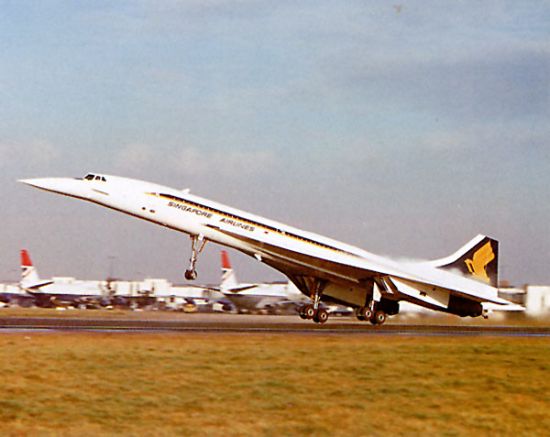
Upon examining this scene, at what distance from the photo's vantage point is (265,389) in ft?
48.7

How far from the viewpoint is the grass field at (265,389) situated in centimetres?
1229

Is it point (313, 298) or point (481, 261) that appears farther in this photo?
point (481, 261)

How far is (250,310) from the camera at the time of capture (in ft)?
208

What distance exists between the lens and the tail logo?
42188 mm

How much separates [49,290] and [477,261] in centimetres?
4288

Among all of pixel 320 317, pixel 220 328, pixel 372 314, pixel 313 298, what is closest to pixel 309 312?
pixel 320 317

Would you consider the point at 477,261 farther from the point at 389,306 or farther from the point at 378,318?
the point at 378,318

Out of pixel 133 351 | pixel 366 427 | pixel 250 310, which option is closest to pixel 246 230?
pixel 133 351

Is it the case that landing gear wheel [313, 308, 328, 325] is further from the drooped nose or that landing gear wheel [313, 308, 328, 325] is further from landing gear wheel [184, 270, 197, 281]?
the drooped nose

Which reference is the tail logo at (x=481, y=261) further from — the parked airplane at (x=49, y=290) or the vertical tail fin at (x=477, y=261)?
the parked airplane at (x=49, y=290)

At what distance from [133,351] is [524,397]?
9308 mm

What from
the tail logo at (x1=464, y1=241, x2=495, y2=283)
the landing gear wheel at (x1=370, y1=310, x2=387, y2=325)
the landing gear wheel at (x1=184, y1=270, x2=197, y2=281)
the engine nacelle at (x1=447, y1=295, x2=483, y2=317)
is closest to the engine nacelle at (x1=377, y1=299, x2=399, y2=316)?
the landing gear wheel at (x1=370, y1=310, x2=387, y2=325)

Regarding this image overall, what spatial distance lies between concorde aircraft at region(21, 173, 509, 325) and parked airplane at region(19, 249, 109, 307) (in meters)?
38.6

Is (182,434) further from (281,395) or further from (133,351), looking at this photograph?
(133,351)
